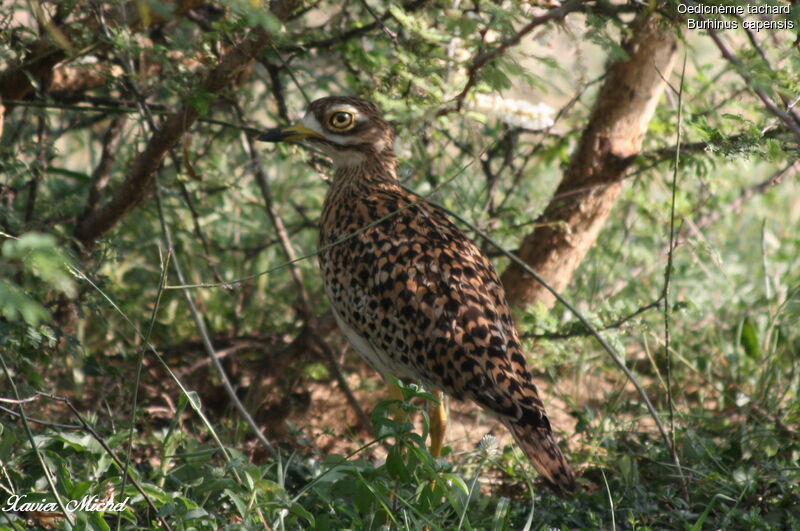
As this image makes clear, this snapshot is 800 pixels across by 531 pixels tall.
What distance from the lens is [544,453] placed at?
2541 mm

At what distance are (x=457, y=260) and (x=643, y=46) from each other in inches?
48.2

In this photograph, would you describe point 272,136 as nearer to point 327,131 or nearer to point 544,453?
point 327,131

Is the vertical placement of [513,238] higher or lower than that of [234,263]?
higher

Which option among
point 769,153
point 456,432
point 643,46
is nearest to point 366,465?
point 456,432

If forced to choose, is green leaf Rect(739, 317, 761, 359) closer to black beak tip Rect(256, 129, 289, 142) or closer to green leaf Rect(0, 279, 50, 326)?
black beak tip Rect(256, 129, 289, 142)

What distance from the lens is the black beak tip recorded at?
3113 mm

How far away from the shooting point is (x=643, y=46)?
341 centimetres

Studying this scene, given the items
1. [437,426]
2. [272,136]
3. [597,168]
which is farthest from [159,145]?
[597,168]

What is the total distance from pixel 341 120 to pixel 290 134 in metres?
0.21

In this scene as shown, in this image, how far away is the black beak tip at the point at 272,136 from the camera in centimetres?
311

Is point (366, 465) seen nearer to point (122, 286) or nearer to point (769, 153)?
point (769, 153)

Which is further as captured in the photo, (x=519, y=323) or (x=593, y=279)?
(x=593, y=279)

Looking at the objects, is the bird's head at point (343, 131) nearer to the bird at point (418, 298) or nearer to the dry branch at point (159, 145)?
the bird at point (418, 298)

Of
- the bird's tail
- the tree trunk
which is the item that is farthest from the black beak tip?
the bird's tail
